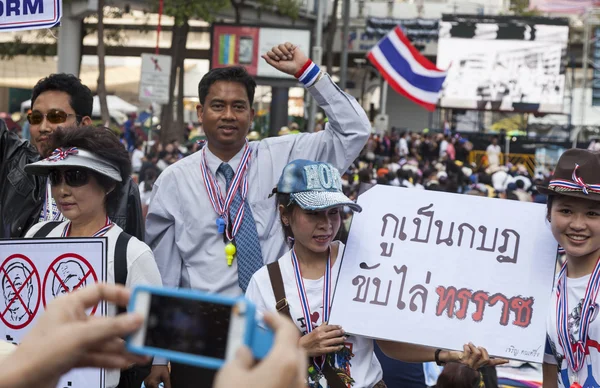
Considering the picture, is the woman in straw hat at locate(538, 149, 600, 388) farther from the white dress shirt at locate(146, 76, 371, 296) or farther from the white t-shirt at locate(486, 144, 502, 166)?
the white t-shirt at locate(486, 144, 502, 166)

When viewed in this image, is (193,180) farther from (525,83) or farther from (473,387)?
(525,83)

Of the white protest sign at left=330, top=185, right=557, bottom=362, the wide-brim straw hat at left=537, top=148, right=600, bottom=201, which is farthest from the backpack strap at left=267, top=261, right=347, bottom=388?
the wide-brim straw hat at left=537, top=148, right=600, bottom=201

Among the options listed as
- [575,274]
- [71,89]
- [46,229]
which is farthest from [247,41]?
[575,274]

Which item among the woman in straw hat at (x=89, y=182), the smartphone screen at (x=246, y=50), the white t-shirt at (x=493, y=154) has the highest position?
the smartphone screen at (x=246, y=50)

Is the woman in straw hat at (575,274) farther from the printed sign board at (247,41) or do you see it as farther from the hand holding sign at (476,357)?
the printed sign board at (247,41)

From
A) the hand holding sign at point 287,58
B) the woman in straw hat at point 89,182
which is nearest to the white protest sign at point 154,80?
the hand holding sign at point 287,58

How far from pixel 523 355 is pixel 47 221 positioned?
2.14 m

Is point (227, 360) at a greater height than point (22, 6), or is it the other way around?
point (22, 6)

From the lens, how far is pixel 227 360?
133cm

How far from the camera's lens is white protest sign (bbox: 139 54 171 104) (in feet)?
62.3

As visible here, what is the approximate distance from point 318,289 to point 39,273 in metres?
1.08

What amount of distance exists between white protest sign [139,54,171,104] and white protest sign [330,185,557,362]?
50.1ft

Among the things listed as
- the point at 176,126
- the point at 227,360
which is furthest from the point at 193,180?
the point at 176,126

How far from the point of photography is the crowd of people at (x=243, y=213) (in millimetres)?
3727
